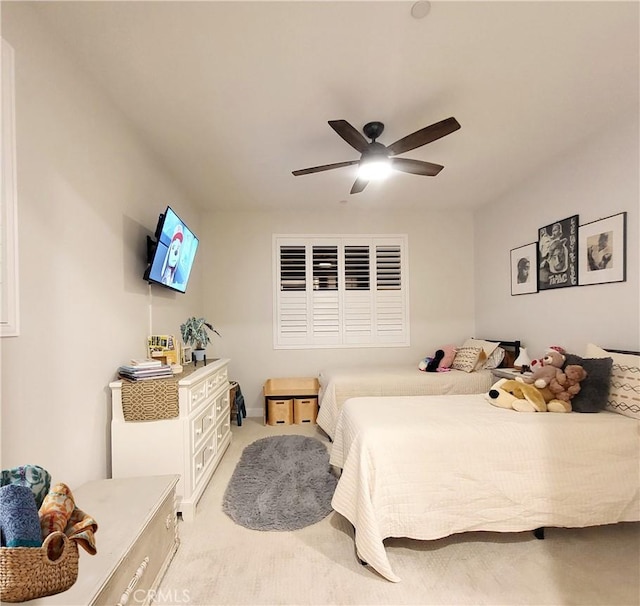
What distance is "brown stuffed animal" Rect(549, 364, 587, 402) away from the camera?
227cm

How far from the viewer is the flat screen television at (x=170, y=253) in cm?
247

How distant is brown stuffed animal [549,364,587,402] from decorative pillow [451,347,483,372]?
4.70 ft

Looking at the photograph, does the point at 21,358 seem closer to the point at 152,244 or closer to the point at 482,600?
the point at 152,244

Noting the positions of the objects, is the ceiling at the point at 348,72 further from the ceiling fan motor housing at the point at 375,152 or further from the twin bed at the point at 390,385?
the twin bed at the point at 390,385

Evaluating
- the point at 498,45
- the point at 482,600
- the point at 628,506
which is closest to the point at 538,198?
the point at 498,45

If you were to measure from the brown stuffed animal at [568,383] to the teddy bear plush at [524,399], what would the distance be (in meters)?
0.04

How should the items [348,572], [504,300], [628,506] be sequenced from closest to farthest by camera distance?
[348,572] → [628,506] → [504,300]

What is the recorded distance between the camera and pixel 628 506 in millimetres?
1874

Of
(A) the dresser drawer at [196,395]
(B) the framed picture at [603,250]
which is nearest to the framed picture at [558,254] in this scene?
(B) the framed picture at [603,250]

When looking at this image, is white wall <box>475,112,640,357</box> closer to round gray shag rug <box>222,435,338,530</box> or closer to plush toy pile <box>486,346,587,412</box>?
plush toy pile <box>486,346,587,412</box>

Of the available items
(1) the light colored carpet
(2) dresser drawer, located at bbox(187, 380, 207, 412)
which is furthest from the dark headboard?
(2) dresser drawer, located at bbox(187, 380, 207, 412)

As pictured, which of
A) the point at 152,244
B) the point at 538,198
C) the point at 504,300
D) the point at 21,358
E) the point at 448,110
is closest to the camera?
the point at 21,358

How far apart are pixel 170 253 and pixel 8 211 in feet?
4.31

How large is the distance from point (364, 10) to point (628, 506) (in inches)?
114
